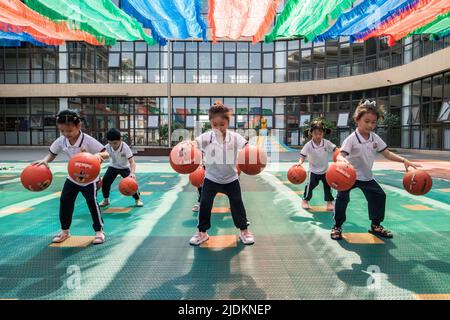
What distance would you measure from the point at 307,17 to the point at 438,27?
10.5 feet

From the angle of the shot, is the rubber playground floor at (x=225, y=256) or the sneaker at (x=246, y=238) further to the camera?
the sneaker at (x=246, y=238)

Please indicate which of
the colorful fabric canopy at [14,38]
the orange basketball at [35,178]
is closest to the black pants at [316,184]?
the orange basketball at [35,178]

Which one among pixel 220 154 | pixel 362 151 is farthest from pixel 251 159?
pixel 362 151

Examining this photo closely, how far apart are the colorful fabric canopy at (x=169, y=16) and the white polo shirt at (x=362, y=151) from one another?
4428 mm

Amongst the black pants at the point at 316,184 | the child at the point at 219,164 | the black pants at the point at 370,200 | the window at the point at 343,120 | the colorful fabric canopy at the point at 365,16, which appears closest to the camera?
the child at the point at 219,164

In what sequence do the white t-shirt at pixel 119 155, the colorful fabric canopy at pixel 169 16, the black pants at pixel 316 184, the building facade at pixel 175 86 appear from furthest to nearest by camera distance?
the building facade at pixel 175 86, the colorful fabric canopy at pixel 169 16, the white t-shirt at pixel 119 155, the black pants at pixel 316 184

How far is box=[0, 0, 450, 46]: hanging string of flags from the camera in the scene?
6273 mm

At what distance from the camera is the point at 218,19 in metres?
7.28

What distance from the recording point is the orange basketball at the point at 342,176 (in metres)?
3.70

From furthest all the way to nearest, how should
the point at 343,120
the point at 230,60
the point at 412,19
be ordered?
the point at 230,60
the point at 343,120
the point at 412,19

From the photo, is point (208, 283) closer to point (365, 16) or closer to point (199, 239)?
point (199, 239)

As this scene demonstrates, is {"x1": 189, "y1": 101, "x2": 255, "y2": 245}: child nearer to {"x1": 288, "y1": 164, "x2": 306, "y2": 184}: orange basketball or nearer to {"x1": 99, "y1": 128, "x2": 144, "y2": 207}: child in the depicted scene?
{"x1": 288, "y1": 164, "x2": 306, "y2": 184}: orange basketball

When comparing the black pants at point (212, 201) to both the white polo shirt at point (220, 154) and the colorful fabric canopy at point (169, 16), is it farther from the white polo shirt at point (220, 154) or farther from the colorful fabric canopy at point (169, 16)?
the colorful fabric canopy at point (169, 16)
